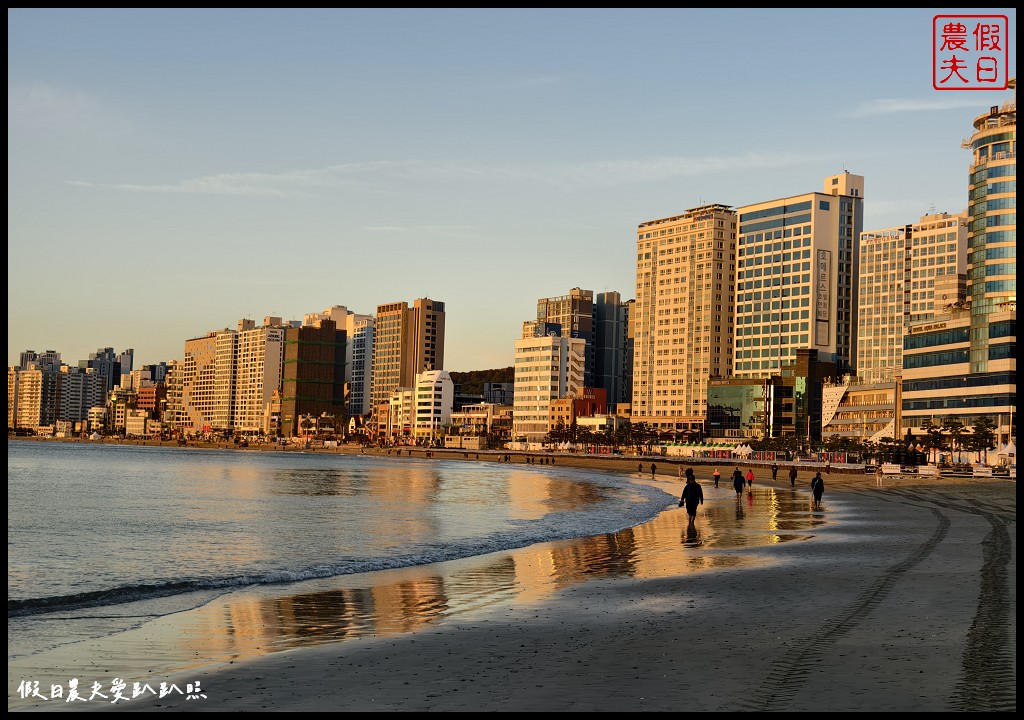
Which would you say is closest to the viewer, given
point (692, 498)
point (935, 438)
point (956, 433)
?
point (692, 498)

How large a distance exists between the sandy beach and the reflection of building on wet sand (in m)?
0.54

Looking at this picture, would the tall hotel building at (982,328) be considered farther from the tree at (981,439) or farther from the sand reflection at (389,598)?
the sand reflection at (389,598)

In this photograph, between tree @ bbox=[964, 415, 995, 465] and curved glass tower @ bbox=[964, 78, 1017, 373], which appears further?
curved glass tower @ bbox=[964, 78, 1017, 373]

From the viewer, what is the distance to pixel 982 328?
129 meters

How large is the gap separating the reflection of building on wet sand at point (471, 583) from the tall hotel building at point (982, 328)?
92023 mm

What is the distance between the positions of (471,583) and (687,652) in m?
11.8

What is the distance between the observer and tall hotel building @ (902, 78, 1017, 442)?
12669 cm

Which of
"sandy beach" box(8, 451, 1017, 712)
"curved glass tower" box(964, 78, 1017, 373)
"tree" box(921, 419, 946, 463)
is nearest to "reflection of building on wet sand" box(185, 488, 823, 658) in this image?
"sandy beach" box(8, 451, 1017, 712)

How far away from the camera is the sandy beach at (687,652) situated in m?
13.0

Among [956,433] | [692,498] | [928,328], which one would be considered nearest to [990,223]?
[928,328]

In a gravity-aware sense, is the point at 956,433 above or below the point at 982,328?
below

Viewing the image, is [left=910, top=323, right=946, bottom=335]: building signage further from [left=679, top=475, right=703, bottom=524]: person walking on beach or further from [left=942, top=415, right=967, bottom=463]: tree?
[left=679, top=475, right=703, bottom=524]: person walking on beach

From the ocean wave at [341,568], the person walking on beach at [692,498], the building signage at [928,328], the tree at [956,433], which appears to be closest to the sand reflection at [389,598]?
the ocean wave at [341,568]

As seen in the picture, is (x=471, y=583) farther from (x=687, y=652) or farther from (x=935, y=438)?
(x=935, y=438)
